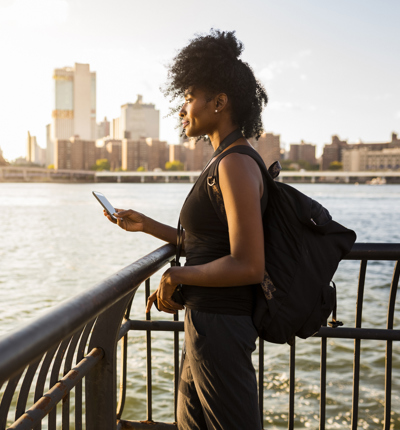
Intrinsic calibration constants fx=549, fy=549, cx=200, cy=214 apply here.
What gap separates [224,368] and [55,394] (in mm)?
507

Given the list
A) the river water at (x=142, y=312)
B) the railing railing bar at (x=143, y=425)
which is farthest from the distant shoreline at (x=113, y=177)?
the railing railing bar at (x=143, y=425)

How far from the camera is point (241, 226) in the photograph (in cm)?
155

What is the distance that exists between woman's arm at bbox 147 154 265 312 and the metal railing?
0.27m

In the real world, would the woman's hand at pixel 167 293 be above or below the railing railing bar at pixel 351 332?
above

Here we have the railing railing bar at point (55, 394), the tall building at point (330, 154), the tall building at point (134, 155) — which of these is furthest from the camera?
the tall building at point (330, 154)

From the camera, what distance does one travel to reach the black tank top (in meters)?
1.69

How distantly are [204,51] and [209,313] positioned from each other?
35.4 inches

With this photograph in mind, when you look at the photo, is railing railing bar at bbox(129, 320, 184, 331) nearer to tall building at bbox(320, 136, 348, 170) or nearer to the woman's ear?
the woman's ear

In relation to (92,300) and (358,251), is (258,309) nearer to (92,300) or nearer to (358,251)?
(92,300)

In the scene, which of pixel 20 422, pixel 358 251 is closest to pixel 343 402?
pixel 358 251

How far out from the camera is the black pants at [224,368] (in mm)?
1664

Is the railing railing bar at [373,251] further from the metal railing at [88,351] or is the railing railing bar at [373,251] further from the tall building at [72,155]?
the tall building at [72,155]

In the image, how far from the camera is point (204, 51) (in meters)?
1.91

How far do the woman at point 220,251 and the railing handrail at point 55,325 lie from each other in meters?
0.26
